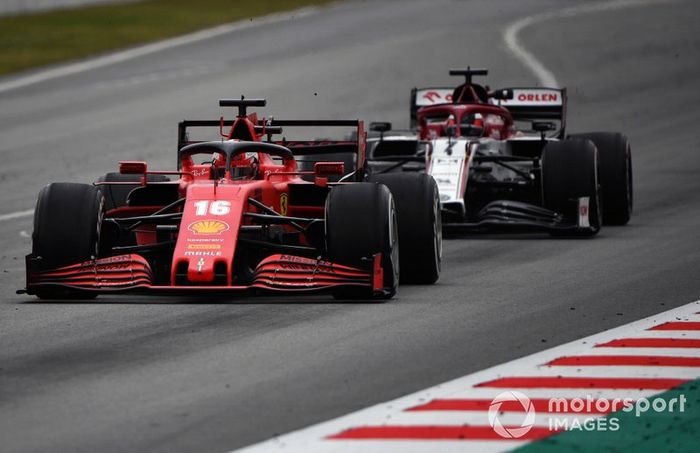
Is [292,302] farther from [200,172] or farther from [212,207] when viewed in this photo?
[200,172]

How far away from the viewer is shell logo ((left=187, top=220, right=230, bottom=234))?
40.8 feet

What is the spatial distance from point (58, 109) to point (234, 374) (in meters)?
23.8

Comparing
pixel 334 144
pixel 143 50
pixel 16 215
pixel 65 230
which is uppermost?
pixel 143 50

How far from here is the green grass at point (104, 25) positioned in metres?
39.9

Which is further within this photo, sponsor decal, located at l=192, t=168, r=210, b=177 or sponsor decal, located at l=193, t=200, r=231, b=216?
sponsor decal, located at l=192, t=168, r=210, b=177

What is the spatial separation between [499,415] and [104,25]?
36941 mm

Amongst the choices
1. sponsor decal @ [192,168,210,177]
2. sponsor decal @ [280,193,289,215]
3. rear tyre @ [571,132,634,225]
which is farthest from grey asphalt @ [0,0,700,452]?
sponsor decal @ [192,168,210,177]

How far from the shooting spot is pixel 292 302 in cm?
1257

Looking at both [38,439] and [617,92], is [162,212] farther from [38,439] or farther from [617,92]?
[617,92]

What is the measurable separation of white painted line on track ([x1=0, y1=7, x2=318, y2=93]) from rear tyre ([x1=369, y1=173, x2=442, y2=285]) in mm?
22563

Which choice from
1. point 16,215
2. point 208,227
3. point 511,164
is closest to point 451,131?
point 511,164

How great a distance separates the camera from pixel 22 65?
38.3 metres

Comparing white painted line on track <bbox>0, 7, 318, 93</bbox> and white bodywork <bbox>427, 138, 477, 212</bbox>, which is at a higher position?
white painted line on track <bbox>0, 7, 318, 93</bbox>

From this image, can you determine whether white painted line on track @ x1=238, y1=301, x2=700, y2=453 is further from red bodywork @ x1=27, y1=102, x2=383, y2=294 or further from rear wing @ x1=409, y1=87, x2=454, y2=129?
rear wing @ x1=409, y1=87, x2=454, y2=129
